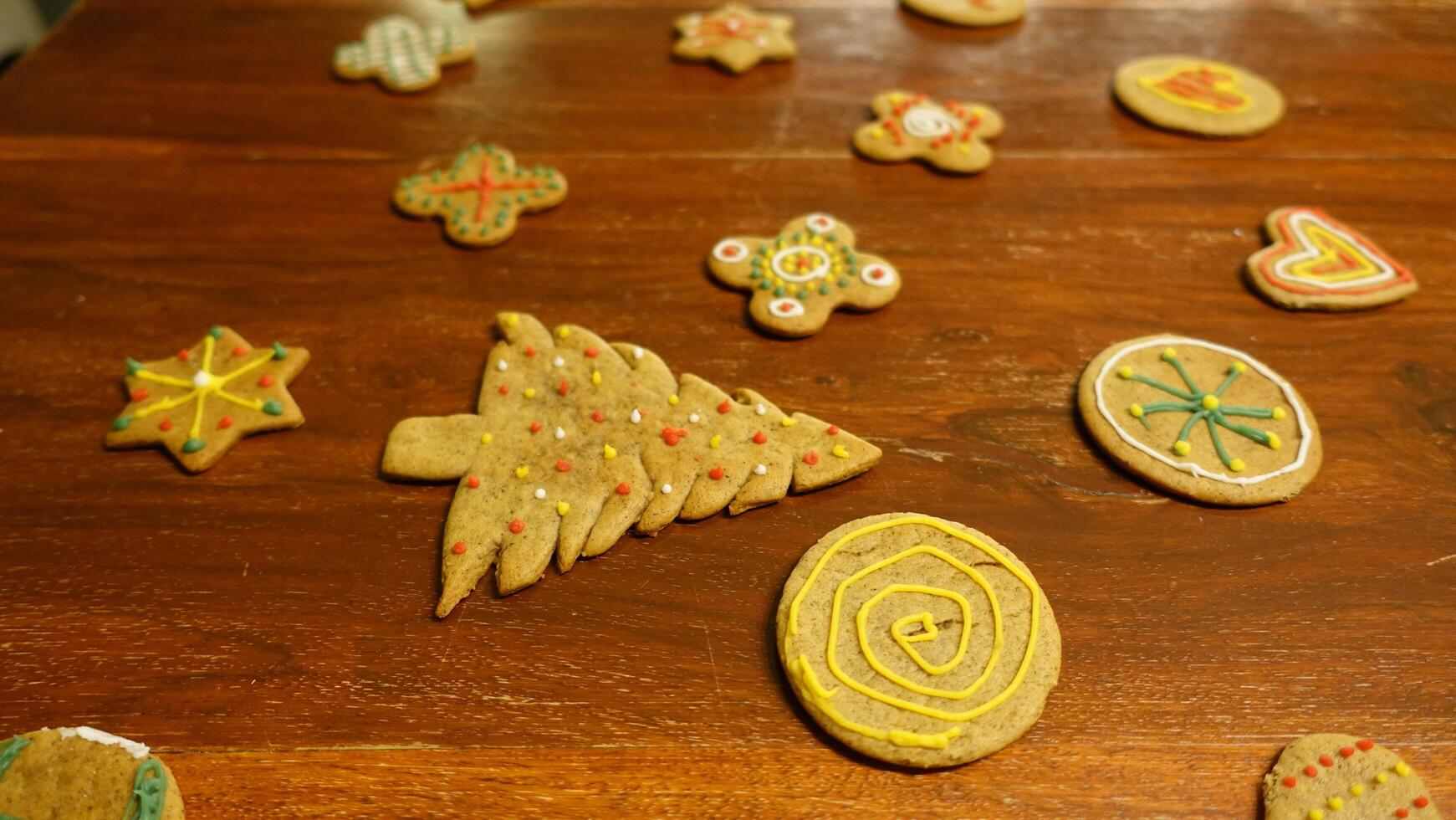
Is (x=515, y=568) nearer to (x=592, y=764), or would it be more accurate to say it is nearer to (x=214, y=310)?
(x=592, y=764)

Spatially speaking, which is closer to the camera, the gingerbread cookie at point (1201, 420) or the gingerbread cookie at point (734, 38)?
the gingerbread cookie at point (1201, 420)

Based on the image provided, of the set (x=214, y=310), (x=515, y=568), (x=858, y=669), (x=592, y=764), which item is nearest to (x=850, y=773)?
(x=858, y=669)

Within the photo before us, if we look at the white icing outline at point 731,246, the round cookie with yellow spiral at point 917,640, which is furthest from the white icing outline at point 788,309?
the round cookie with yellow spiral at point 917,640

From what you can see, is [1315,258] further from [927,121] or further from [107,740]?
[107,740]

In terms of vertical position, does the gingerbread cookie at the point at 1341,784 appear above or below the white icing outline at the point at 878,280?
below

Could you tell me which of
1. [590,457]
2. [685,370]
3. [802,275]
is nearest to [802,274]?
[802,275]

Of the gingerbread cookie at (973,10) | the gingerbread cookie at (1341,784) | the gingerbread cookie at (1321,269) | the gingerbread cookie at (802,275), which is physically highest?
the gingerbread cookie at (973,10)

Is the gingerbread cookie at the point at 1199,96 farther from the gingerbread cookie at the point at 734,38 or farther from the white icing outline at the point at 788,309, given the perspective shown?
the white icing outline at the point at 788,309
